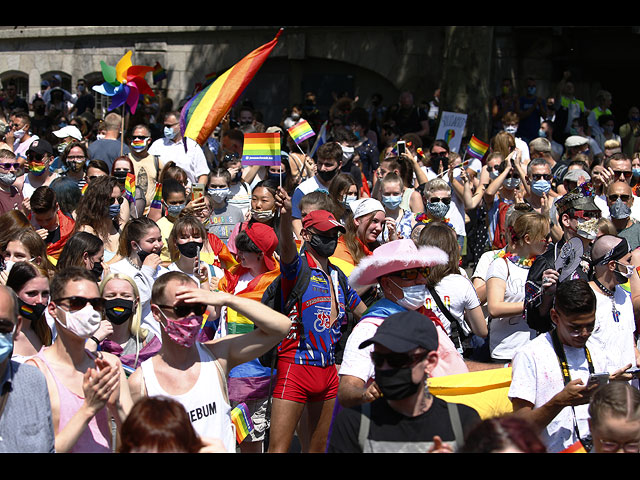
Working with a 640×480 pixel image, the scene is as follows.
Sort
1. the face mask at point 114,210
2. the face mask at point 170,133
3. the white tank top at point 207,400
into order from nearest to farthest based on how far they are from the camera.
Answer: the white tank top at point 207,400, the face mask at point 114,210, the face mask at point 170,133

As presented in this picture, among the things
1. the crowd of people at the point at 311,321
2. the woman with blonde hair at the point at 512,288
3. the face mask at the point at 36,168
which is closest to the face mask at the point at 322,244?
the crowd of people at the point at 311,321

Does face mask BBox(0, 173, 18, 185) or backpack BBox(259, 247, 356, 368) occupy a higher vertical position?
face mask BBox(0, 173, 18, 185)

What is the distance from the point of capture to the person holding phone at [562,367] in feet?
14.0

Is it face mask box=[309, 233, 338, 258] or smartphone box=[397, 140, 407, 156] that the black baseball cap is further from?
smartphone box=[397, 140, 407, 156]

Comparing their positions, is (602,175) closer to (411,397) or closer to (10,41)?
(411,397)

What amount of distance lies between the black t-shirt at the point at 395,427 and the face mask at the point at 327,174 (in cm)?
546

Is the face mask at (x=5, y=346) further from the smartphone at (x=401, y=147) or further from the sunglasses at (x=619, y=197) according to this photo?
the smartphone at (x=401, y=147)

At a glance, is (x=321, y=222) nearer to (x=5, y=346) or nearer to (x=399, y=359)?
(x=399, y=359)

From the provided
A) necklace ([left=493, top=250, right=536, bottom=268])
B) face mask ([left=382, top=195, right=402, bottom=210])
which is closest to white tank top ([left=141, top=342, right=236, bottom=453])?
necklace ([left=493, top=250, right=536, bottom=268])

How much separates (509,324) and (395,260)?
1773mm

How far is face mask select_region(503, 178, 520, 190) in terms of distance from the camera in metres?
10.0

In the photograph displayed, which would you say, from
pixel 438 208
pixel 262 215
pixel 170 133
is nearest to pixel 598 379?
pixel 262 215

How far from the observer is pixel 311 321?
5.24 m
